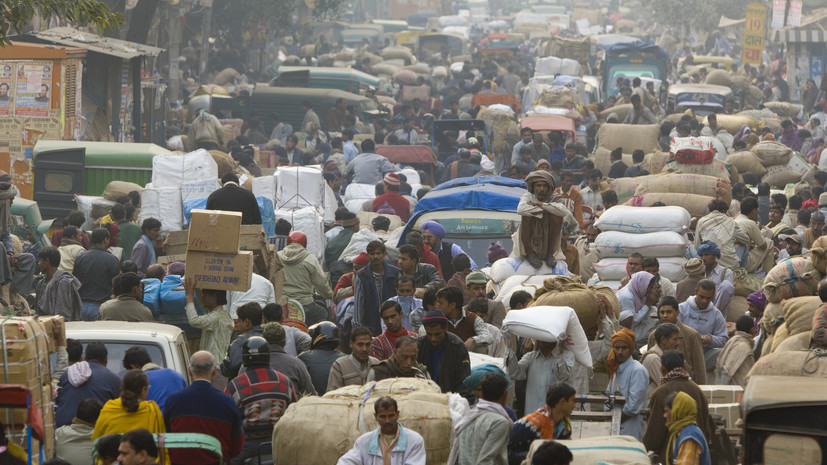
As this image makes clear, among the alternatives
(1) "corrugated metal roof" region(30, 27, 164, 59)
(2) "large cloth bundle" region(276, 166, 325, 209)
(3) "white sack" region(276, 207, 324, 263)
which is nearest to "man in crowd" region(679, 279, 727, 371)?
(3) "white sack" region(276, 207, 324, 263)

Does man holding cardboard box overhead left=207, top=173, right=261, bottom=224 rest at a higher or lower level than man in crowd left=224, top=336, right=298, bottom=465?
higher

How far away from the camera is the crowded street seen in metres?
7.66

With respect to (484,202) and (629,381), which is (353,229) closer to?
(484,202)

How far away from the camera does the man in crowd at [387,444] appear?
7.43 meters

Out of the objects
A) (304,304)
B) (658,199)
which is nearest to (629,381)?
(304,304)

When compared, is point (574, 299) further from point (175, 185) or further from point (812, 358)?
point (175, 185)

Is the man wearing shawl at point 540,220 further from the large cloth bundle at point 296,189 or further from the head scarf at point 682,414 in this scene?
the large cloth bundle at point 296,189

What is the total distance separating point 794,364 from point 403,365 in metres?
2.29

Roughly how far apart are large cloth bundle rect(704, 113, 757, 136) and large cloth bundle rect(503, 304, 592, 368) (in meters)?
16.9

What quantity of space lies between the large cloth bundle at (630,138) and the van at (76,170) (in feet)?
25.7

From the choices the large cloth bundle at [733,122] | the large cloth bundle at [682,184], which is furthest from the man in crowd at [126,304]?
the large cloth bundle at [733,122]

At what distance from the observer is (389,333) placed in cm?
966

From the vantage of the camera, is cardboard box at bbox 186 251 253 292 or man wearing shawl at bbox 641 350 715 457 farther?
cardboard box at bbox 186 251 253 292

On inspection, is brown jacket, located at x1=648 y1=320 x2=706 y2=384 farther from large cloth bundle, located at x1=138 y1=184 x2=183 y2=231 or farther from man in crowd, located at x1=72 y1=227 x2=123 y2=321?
large cloth bundle, located at x1=138 y1=184 x2=183 y2=231
